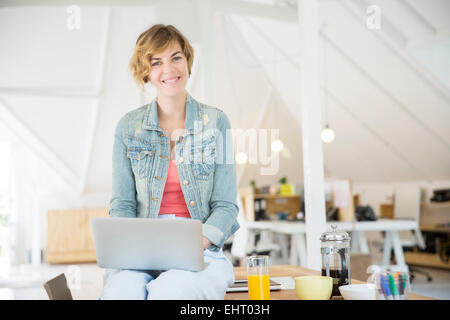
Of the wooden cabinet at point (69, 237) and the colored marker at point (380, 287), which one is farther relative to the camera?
the wooden cabinet at point (69, 237)

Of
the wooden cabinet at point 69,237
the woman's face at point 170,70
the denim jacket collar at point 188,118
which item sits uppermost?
the woman's face at point 170,70

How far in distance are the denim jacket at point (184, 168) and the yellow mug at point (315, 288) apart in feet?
1.18

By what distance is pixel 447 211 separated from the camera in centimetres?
635

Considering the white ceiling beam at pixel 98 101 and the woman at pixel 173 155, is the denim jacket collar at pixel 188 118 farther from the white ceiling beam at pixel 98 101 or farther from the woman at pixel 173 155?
the white ceiling beam at pixel 98 101

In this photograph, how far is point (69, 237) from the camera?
780cm

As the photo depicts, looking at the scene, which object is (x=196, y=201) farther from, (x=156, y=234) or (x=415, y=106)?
(x=415, y=106)

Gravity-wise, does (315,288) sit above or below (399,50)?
below

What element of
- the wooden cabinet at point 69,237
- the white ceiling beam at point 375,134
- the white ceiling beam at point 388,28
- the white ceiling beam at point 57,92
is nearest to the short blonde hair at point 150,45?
the white ceiling beam at point 388,28

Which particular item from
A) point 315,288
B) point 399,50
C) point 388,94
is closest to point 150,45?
point 315,288

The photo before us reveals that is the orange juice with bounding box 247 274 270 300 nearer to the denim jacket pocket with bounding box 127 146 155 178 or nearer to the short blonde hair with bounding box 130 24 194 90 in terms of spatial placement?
the denim jacket pocket with bounding box 127 146 155 178

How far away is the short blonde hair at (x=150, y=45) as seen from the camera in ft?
6.20

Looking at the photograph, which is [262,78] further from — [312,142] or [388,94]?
[312,142]

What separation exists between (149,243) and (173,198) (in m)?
0.44
